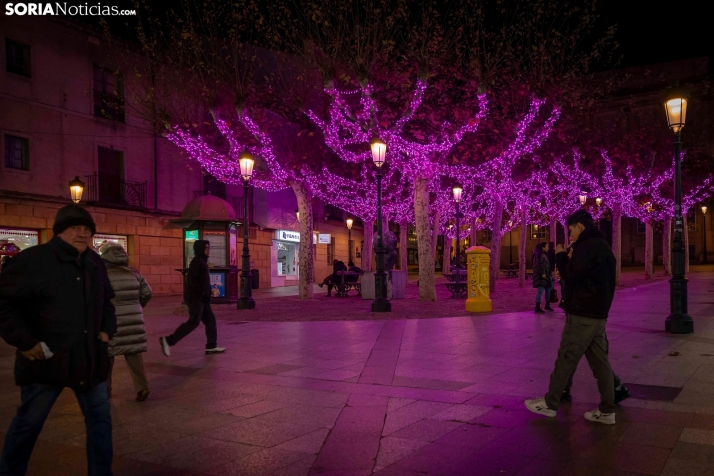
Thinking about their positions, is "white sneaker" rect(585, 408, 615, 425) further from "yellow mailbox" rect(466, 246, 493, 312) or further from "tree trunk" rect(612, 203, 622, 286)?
"tree trunk" rect(612, 203, 622, 286)

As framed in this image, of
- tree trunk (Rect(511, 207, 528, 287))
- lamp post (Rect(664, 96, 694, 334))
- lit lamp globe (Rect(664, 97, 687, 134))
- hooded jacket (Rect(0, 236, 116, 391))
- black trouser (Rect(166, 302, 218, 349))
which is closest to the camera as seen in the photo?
hooded jacket (Rect(0, 236, 116, 391))

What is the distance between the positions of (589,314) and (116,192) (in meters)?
23.0

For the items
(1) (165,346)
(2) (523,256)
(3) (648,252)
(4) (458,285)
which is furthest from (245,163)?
(3) (648,252)

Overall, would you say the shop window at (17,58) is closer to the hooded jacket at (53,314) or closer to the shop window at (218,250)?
the shop window at (218,250)

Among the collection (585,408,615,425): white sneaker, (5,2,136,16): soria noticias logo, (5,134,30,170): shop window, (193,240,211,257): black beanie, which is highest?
(5,2,136,16): soria noticias logo

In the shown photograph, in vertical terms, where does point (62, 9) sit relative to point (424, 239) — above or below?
above

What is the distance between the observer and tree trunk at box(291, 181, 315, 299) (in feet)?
67.6

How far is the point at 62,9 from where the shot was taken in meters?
22.7

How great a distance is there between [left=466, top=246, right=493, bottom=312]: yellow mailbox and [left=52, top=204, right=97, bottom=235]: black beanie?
40.0ft

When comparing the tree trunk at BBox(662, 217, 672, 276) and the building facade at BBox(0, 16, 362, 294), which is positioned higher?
the building facade at BBox(0, 16, 362, 294)

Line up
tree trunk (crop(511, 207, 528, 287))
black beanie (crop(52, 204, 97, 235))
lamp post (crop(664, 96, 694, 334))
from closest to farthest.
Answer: black beanie (crop(52, 204, 97, 235)) → lamp post (crop(664, 96, 694, 334)) → tree trunk (crop(511, 207, 528, 287))

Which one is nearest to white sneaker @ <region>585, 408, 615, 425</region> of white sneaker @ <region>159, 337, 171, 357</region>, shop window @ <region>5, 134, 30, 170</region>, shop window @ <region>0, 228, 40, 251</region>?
white sneaker @ <region>159, 337, 171, 357</region>

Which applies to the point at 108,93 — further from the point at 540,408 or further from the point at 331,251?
the point at 540,408

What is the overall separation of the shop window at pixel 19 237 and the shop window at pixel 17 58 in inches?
217
